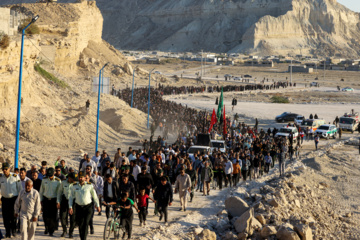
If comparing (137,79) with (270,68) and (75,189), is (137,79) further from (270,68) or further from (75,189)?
(75,189)

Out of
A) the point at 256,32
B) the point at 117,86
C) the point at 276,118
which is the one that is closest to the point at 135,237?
the point at 276,118

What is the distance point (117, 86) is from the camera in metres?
68.4

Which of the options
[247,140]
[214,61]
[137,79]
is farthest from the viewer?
[214,61]

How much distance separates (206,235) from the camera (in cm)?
1355

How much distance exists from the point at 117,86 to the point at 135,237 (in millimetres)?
56102

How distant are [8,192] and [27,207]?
0.89 meters

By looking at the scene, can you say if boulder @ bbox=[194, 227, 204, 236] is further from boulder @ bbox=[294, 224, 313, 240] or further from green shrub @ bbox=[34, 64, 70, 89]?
green shrub @ bbox=[34, 64, 70, 89]

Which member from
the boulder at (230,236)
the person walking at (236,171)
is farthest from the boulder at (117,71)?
the boulder at (230,236)

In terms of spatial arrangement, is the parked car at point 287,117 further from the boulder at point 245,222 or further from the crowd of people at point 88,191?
the boulder at point 245,222

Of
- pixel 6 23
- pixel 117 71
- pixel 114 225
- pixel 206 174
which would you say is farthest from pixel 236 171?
pixel 117 71

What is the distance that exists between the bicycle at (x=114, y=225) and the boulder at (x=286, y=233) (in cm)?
374

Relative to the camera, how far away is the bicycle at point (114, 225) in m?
12.0

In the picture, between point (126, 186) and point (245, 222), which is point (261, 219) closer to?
point (245, 222)

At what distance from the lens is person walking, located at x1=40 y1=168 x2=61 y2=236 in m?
12.1
